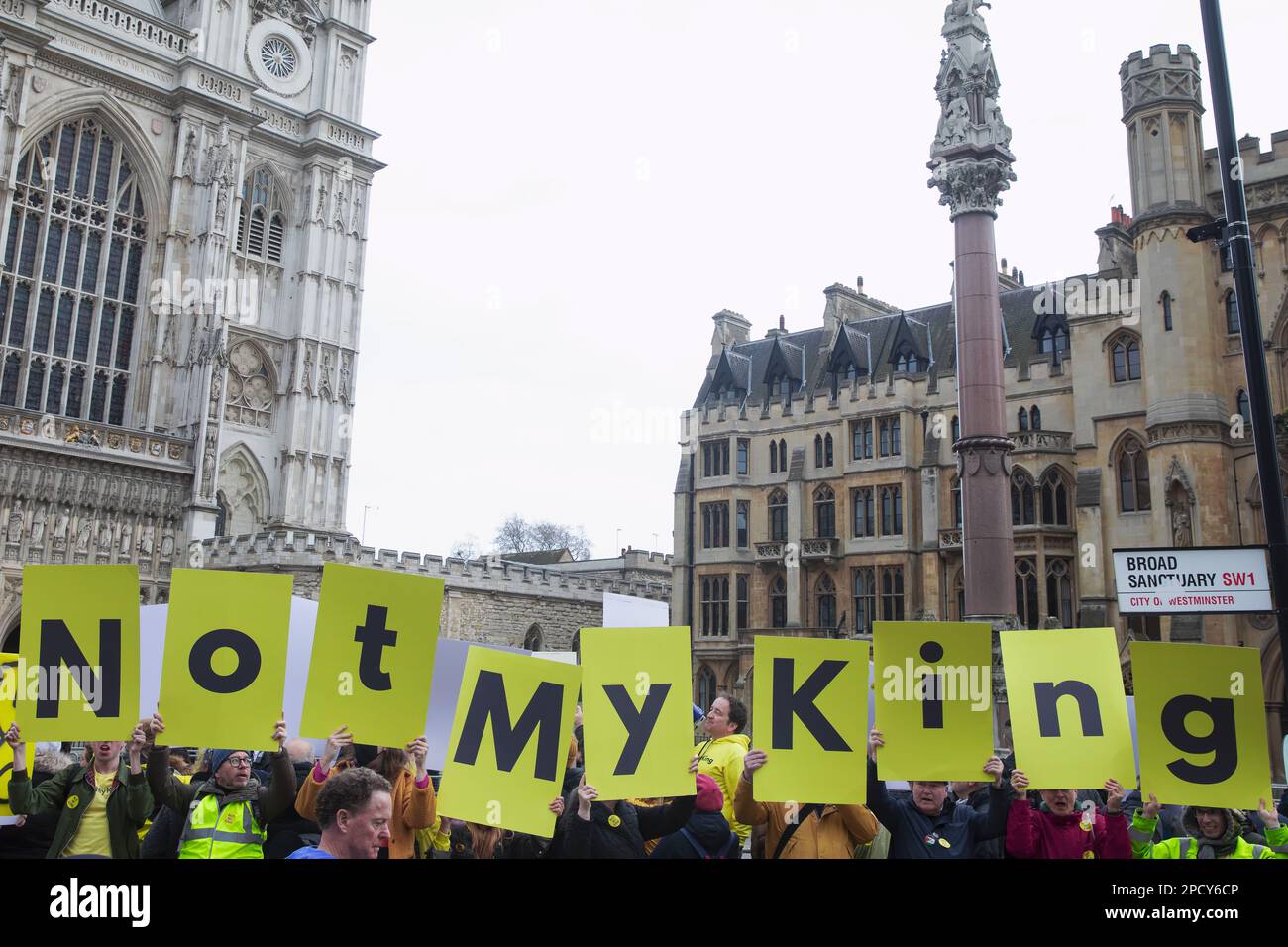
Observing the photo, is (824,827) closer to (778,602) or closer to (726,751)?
(726,751)

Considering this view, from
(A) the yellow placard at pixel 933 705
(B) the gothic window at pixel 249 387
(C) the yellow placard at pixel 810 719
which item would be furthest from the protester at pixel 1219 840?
(B) the gothic window at pixel 249 387

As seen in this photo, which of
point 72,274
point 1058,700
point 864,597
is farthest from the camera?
point 864,597

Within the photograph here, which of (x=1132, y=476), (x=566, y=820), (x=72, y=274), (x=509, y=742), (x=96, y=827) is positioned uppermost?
(x=72, y=274)

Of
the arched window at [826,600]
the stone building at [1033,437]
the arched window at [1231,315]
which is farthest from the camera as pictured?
the arched window at [826,600]

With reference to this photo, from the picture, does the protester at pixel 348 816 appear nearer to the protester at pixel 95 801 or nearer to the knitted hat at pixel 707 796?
the protester at pixel 95 801

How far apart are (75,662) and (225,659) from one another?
872 mm

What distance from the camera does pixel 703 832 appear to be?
6.14 m

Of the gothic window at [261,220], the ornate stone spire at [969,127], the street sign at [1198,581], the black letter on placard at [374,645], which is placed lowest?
the black letter on placard at [374,645]

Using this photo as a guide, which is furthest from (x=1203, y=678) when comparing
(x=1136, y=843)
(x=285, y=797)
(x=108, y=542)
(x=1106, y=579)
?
(x=108, y=542)

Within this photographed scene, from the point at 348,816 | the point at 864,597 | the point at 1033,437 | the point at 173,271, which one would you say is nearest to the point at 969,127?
the point at 348,816

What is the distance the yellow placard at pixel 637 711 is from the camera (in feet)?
19.5

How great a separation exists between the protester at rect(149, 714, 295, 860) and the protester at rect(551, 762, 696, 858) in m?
1.47

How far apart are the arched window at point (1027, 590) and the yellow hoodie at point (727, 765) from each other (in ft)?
87.6
